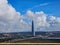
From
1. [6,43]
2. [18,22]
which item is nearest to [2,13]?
[18,22]

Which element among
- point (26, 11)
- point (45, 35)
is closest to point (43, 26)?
point (45, 35)

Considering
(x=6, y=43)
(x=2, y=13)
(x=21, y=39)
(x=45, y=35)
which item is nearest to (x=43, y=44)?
(x=45, y=35)

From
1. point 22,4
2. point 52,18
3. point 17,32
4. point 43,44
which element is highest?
point 22,4

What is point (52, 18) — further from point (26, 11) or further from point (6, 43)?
point (6, 43)

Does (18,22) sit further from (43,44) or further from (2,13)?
(43,44)

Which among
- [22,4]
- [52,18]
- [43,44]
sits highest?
[22,4]

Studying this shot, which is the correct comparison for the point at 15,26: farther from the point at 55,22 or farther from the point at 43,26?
the point at 55,22

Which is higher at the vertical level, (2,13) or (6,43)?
(2,13)

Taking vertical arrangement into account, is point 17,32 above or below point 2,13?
below
